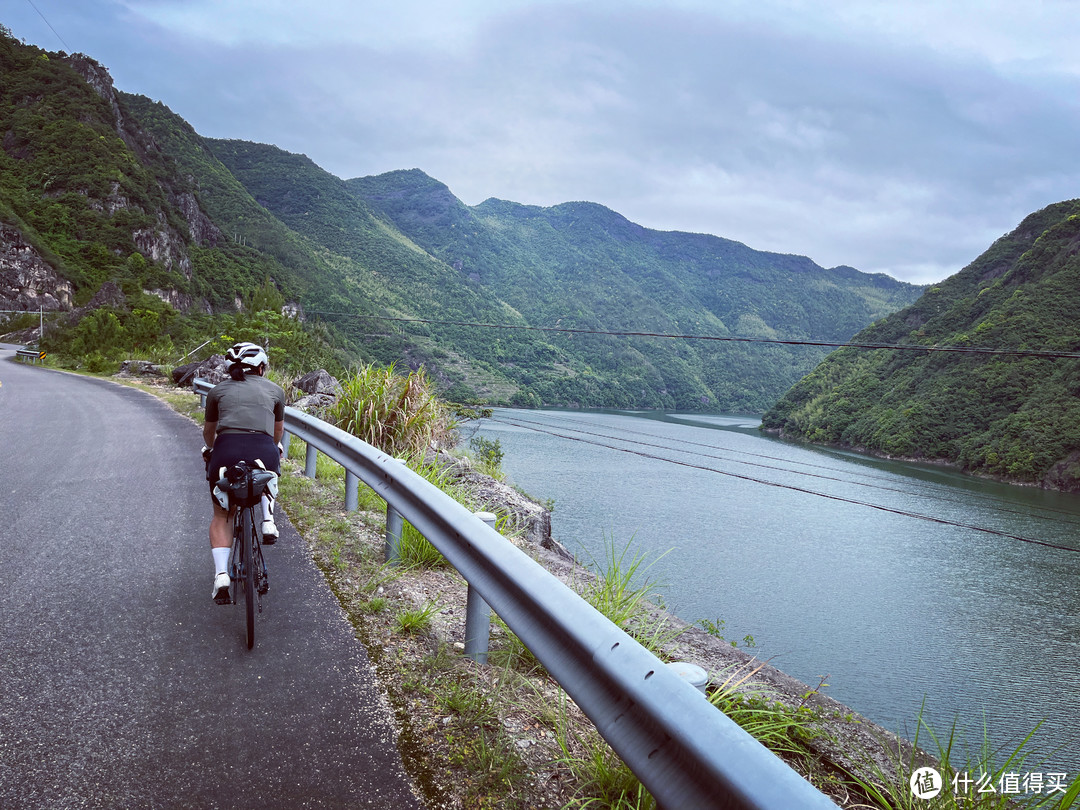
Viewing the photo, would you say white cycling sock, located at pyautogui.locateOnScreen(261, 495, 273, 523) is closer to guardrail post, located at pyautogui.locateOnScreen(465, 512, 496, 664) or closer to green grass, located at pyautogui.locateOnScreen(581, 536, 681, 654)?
guardrail post, located at pyautogui.locateOnScreen(465, 512, 496, 664)

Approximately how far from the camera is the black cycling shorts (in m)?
3.69

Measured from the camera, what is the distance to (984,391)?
56000mm

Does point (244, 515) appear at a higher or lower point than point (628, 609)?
higher

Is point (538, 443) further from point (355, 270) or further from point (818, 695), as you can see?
point (355, 270)

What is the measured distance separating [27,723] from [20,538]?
3.04 metres

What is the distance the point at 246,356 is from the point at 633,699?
316cm

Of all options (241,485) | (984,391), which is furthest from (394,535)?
(984,391)

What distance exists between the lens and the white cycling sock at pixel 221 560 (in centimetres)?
358

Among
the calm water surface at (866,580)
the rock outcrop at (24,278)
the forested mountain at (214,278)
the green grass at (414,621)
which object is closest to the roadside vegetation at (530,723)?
the green grass at (414,621)

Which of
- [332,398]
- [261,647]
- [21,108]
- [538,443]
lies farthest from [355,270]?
[261,647]

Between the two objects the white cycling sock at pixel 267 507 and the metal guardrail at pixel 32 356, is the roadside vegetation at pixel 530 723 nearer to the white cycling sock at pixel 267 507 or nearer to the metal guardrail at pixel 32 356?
the white cycling sock at pixel 267 507

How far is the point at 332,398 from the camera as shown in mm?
12344

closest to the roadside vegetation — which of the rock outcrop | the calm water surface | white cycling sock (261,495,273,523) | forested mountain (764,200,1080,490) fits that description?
white cycling sock (261,495,273,523)

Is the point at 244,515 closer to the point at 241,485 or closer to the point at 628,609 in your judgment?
the point at 241,485
